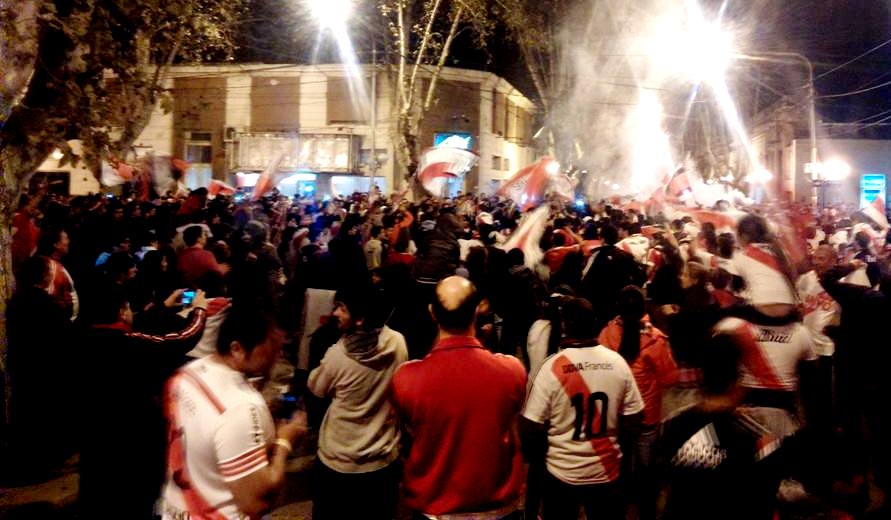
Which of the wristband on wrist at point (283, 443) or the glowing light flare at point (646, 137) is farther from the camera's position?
the glowing light flare at point (646, 137)

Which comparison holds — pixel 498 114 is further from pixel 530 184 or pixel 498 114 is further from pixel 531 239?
pixel 531 239

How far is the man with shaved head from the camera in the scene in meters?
3.26

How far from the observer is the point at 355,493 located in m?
3.98

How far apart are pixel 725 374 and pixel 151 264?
17.8 feet

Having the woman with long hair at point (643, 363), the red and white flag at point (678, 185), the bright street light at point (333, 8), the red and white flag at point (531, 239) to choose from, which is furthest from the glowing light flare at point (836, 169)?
the woman with long hair at point (643, 363)

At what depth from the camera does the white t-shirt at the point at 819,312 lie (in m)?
6.53

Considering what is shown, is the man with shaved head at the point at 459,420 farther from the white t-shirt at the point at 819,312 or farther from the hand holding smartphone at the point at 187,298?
the white t-shirt at the point at 819,312

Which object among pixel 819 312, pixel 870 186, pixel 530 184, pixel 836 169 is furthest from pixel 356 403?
pixel 836 169

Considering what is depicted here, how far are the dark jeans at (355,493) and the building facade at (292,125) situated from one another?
96.9 feet

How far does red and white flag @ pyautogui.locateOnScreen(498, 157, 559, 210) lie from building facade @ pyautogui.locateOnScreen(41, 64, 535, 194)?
20.4 m

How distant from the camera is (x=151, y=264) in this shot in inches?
271

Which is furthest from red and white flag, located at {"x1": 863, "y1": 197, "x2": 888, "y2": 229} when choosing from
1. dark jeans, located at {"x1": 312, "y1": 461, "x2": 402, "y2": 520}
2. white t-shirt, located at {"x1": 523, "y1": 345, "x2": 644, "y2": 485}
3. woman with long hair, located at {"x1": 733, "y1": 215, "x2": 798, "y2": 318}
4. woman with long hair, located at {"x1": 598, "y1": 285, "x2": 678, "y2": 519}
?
dark jeans, located at {"x1": 312, "y1": 461, "x2": 402, "y2": 520}

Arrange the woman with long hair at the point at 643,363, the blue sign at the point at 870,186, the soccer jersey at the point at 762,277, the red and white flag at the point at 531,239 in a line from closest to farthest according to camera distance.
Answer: the woman with long hair at the point at 643,363
the soccer jersey at the point at 762,277
the red and white flag at the point at 531,239
the blue sign at the point at 870,186

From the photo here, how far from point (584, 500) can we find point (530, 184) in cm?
913
